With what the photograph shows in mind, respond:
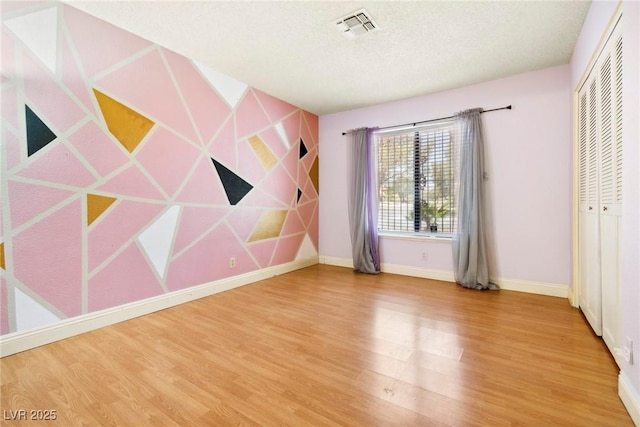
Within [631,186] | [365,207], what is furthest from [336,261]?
[631,186]

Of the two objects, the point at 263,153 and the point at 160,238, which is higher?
the point at 263,153

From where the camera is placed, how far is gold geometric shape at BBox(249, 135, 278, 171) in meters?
3.84

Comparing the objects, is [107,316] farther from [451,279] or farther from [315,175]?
[451,279]

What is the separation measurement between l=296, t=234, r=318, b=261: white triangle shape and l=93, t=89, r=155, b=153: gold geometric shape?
2735 millimetres

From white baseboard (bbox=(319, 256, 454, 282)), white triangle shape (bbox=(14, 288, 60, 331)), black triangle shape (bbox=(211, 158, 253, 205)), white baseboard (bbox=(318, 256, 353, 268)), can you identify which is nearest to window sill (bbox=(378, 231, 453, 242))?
white baseboard (bbox=(319, 256, 454, 282))

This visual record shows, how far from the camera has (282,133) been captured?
4281 mm

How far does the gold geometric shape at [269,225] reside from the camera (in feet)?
12.8

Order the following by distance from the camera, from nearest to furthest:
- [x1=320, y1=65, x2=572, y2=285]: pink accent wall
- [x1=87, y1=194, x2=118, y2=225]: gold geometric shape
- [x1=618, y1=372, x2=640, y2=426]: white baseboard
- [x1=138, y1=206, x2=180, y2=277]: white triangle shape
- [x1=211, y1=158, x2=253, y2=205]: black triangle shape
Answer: [x1=618, y1=372, x2=640, y2=426]: white baseboard → [x1=87, y1=194, x2=118, y2=225]: gold geometric shape → [x1=138, y1=206, x2=180, y2=277]: white triangle shape → [x1=320, y1=65, x2=572, y2=285]: pink accent wall → [x1=211, y1=158, x2=253, y2=205]: black triangle shape

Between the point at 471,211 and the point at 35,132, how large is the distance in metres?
4.23

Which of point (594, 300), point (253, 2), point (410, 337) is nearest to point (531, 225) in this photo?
point (594, 300)

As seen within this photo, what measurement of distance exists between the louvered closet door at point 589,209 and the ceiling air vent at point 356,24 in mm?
1818

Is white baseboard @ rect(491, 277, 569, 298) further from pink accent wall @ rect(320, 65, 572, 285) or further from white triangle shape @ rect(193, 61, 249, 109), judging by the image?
white triangle shape @ rect(193, 61, 249, 109)

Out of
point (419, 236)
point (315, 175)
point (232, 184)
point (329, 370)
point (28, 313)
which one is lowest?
point (329, 370)

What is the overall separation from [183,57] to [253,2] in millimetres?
1241
